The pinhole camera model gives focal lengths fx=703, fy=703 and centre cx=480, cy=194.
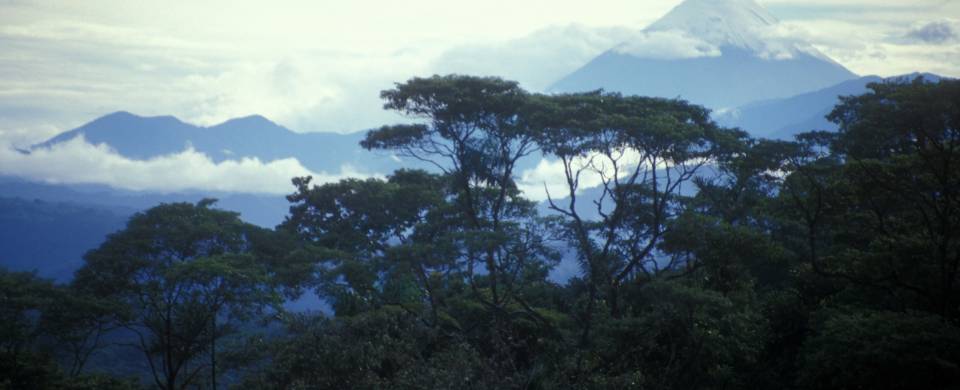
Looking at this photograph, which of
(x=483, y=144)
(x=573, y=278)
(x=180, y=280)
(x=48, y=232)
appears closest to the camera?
(x=180, y=280)

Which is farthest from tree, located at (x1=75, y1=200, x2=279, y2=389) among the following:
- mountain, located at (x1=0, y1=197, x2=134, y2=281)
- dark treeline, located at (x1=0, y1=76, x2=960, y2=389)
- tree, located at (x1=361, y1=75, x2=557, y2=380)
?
mountain, located at (x1=0, y1=197, x2=134, y2=281)

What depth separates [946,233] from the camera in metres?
11.8

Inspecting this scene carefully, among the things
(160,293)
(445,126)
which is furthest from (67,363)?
(445,126)

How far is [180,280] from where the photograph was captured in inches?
658

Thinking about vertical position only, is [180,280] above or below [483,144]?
below

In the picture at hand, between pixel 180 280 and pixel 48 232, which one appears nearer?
pixel 180 280

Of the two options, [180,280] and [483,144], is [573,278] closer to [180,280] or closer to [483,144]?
[483,144]

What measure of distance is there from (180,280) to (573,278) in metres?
9.57

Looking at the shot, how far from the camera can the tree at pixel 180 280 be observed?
55.7 ft

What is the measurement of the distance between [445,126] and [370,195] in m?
5.62

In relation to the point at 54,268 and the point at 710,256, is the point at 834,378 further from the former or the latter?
the point at 54,268

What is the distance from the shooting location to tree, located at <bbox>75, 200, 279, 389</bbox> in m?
17.0

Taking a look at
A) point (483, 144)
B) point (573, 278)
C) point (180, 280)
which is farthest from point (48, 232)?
point (573, 278)

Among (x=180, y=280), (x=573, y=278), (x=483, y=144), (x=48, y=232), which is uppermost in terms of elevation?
(x=483, y=144)
